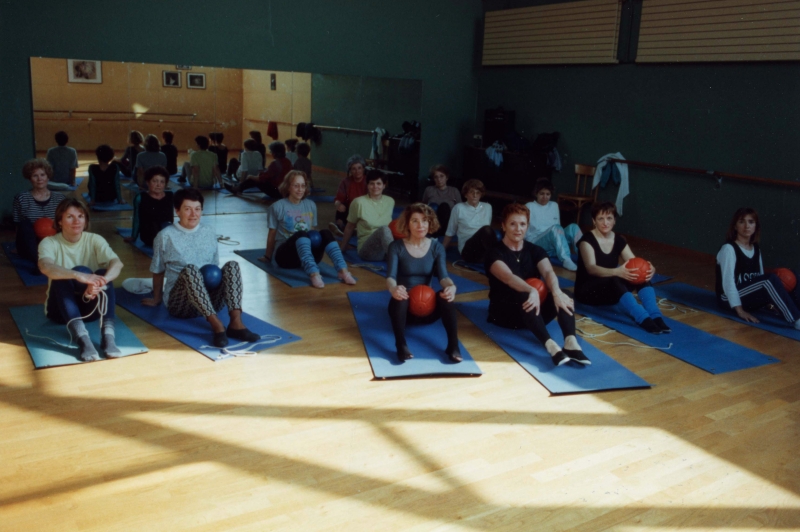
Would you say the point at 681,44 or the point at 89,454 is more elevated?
the point at 681,44

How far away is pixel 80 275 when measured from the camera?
11.4 ft

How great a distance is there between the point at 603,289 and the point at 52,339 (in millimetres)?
3493

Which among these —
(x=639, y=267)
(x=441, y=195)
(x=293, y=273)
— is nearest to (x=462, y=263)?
(x=441, y=195)

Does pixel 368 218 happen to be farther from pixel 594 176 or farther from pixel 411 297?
pixel 594 176

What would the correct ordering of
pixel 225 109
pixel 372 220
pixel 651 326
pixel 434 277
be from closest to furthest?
pixel 651 326 < pixel 434 277 < pixel 372 220 < pixel 225 109

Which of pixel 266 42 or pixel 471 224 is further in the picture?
pixel 266 42

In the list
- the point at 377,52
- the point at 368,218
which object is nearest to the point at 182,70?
the point at 377,52

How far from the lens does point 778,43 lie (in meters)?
5.82

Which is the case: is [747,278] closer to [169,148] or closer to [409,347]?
[409,347]

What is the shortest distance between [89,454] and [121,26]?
539 cm

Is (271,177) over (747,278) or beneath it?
over

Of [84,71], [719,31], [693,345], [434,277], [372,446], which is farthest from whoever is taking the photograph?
[84,71]

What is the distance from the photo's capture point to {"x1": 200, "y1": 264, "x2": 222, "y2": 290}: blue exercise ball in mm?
3863

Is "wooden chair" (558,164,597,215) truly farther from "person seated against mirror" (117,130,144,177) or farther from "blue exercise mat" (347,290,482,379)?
"person seated against mirror" (117,130,144,177)
